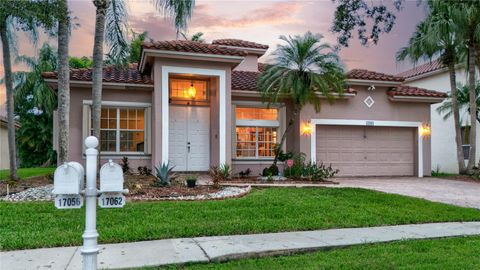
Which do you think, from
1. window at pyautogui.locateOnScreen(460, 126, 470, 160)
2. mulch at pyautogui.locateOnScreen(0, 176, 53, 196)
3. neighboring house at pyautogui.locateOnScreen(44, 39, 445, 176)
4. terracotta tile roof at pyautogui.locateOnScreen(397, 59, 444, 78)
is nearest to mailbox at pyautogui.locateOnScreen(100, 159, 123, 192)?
mulch at pyautogui.locateOnScreen(0, 176, 53, 196)

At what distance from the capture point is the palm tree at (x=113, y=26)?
1198 cm

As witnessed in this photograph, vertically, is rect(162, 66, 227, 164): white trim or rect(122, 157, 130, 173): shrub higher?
rect(162, 66, 227, 164): white trim

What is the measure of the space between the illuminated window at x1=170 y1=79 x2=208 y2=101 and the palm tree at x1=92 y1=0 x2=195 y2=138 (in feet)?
8.53

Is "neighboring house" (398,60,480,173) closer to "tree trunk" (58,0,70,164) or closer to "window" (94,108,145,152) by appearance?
"window" (94,108,145,152)

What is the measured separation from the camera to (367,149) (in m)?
17.8

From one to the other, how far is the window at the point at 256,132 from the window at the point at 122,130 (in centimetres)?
367

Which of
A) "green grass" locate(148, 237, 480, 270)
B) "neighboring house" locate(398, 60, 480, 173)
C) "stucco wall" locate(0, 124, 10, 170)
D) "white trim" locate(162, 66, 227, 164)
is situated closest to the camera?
"green grass" locate(148, 237, 480, 270)

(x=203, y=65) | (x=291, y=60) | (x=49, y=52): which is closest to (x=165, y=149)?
(x=203, y=65)

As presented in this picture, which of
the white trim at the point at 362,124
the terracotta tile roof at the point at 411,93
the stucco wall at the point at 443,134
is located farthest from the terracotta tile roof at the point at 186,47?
the stucco wall at the point at 443,134

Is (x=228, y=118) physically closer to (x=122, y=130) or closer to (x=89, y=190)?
(x=122, y=130)

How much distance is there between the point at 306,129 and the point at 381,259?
11.5 metres

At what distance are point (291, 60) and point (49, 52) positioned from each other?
22994 mm

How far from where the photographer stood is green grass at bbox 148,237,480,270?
490 centimetres

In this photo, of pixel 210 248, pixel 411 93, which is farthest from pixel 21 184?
pixel 411 93
